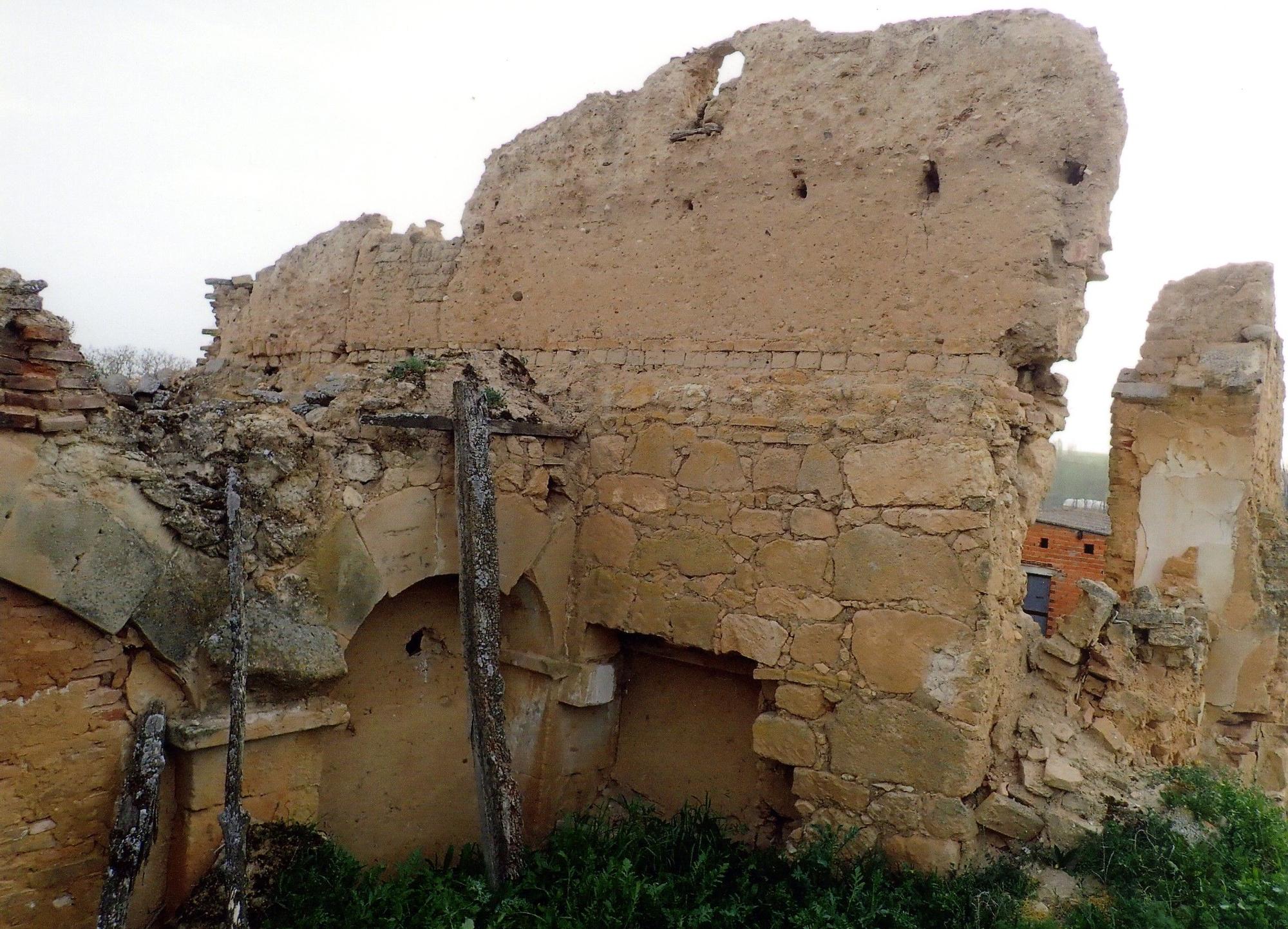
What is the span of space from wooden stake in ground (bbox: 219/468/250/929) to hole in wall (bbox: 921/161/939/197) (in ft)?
11.9

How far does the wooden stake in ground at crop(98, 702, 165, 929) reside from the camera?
3.02 meters

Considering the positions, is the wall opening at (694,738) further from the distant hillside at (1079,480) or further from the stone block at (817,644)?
the distant hillside at (1079,480)

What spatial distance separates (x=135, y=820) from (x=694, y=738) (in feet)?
9.09

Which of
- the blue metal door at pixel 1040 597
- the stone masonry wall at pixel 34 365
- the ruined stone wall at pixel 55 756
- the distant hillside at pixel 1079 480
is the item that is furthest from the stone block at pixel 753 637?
the distant hillside at pixel 1079 480

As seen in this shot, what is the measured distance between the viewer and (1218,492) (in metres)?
6.68

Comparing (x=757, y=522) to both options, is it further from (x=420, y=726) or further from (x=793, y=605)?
(x=420, y=726)

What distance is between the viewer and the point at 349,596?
13.3ft

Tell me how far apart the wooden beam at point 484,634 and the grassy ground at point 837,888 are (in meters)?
0.21

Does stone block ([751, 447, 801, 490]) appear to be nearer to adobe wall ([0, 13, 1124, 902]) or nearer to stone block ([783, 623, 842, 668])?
adobe wall ([0, 13, 1124, 902])

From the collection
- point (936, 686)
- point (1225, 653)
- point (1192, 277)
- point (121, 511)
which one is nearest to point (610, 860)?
point (936, 686)

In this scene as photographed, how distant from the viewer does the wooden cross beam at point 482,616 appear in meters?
3.96

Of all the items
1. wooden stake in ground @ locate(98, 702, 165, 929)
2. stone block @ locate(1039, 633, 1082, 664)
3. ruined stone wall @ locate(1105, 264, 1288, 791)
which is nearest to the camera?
wooden stake in ground @ locate(98, 702, 165, 929)

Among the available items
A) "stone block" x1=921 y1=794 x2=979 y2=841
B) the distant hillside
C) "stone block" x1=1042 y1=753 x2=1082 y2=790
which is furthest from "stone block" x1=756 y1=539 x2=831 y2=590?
the distant hillside

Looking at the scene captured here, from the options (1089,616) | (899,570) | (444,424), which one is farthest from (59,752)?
(1089,616)
